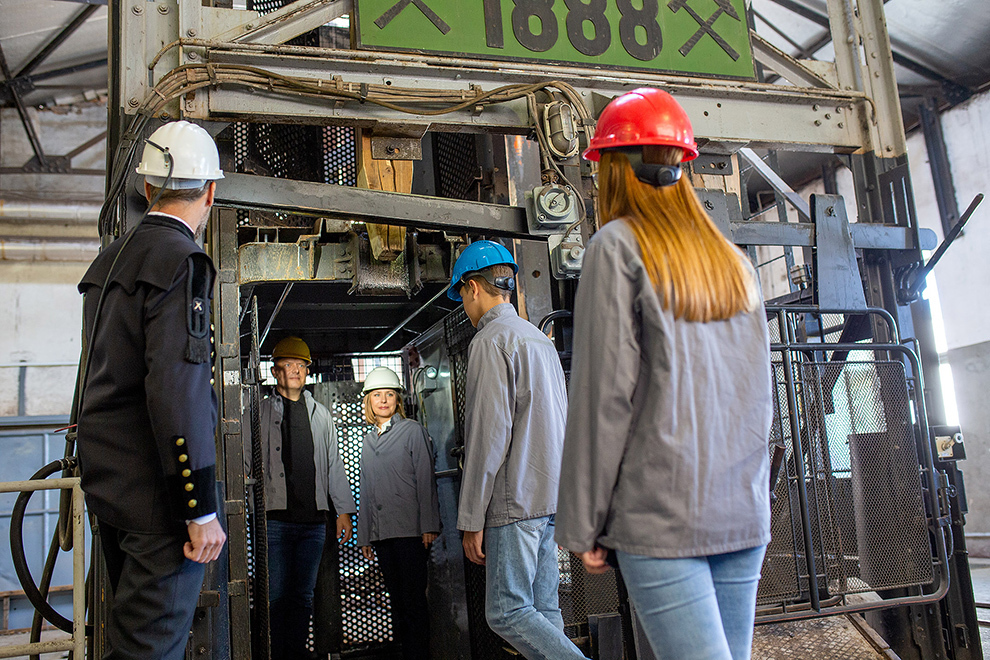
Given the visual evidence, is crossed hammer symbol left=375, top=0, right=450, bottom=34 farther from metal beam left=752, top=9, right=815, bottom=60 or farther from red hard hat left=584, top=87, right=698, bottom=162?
metal beam left=752, top=9, right=815, bottom=60

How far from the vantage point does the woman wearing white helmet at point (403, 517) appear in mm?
4660

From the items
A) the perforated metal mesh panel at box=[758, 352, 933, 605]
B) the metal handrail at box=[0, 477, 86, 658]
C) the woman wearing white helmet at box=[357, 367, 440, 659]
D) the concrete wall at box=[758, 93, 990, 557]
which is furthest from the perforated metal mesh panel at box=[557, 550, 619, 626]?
the concrete wall at box=[758, 93, 990, 557]

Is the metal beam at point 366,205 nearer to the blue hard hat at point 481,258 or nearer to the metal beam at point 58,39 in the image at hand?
the blue hard hat at point 481,258

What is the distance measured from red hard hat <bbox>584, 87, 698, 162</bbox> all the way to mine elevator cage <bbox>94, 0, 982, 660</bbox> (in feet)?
5.37

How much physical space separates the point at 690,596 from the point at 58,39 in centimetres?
1200

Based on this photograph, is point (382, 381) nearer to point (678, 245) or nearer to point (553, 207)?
point (553, 207)

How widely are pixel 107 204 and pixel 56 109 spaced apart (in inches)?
448

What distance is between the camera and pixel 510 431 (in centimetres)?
309

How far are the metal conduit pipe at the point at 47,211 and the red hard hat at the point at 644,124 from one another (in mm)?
11840

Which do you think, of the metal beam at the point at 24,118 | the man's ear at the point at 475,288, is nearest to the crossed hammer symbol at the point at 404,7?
the man's ear at the point at 475,288

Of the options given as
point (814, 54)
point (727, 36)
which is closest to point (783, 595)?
point (727, 36)

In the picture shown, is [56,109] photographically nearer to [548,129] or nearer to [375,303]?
[375,303]

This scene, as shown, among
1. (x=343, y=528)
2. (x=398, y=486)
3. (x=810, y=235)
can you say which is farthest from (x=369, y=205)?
(x=343, y=528)

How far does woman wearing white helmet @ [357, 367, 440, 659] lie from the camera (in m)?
4.66
